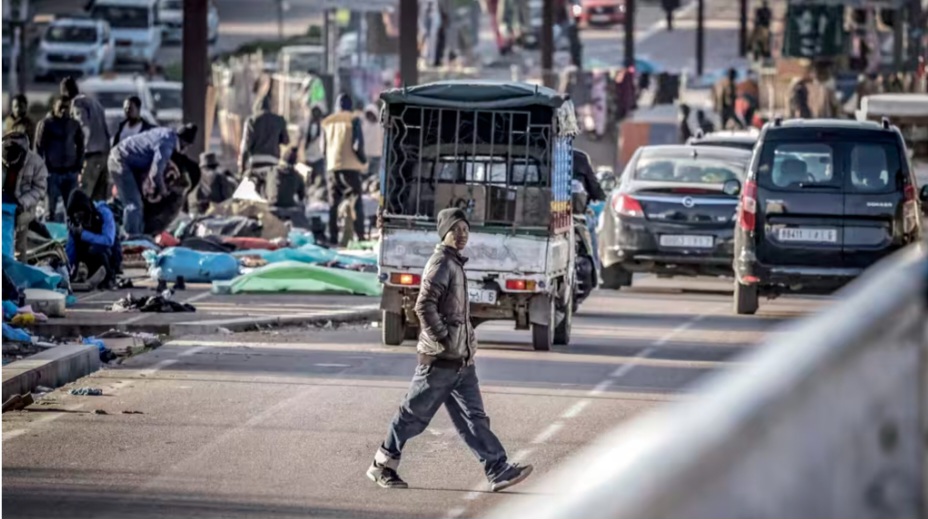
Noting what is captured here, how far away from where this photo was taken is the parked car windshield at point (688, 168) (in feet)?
71.9

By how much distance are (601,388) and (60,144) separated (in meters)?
10.8

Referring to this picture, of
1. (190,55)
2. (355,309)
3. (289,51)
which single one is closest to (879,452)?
(355,309)

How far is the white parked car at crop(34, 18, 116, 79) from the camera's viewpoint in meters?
61.8

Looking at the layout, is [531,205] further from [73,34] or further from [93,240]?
[73,34]

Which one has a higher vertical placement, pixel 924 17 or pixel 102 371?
pixel 924 17

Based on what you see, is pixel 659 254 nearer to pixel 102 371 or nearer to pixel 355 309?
pixel 355 309

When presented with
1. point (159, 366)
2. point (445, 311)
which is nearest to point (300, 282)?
point (159, 366)

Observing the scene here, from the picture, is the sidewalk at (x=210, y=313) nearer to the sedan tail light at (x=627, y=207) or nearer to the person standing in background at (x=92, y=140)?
the sedan tail light at (x=627, y=207)

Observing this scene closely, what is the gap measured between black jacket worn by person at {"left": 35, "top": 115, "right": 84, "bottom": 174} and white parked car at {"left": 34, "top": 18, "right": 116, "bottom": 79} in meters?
39.0

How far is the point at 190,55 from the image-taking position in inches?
1151

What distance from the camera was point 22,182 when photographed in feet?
61.7

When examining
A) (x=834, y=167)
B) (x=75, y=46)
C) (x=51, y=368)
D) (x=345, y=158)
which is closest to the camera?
(x=51, y=368)

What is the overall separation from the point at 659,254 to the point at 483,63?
171ft

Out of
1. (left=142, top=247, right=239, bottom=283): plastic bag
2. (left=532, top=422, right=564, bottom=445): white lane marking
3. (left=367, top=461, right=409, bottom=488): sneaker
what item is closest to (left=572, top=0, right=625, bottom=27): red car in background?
(left=142, top=247, right=239, bottom=283): plastic bag
